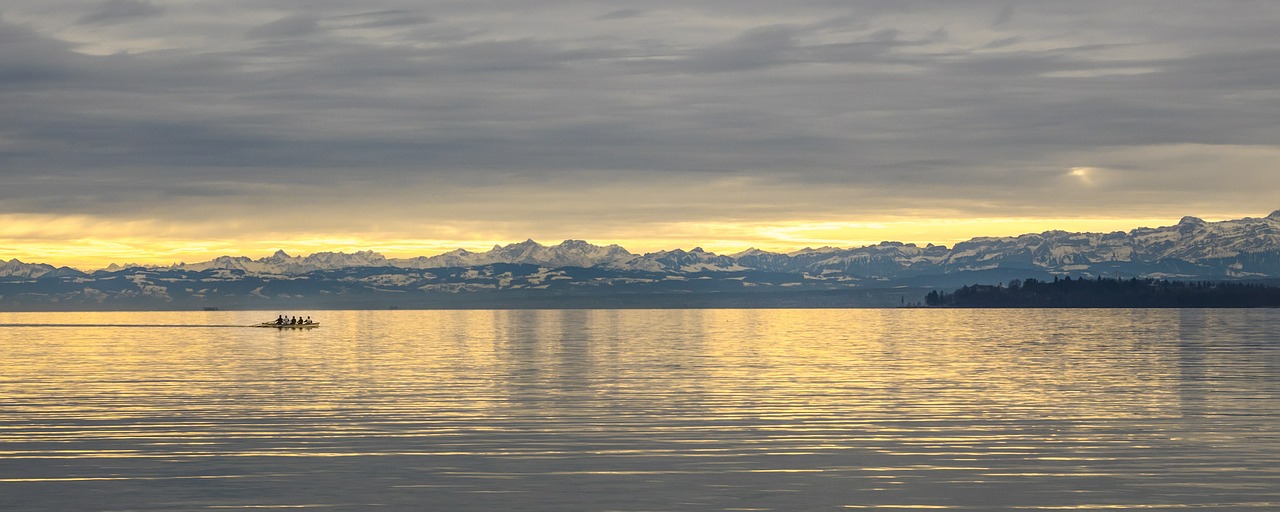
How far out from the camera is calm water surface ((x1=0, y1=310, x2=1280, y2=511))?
39.4 m

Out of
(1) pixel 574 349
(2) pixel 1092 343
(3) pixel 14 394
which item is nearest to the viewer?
(3) pixel 14 394

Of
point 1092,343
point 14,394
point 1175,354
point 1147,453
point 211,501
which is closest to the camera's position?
point 211,501

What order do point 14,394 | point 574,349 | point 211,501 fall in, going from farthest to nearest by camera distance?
point 574,349
point 14,394
point 211,501

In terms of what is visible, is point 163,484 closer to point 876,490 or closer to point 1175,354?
point 876,490

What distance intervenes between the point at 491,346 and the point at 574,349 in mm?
16845

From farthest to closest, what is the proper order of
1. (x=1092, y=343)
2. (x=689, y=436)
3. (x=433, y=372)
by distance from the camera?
1. (x=1092, y=343)
2. (x=433, y=372)
3. (x=689, y=436)

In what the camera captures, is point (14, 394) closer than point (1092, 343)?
Yes

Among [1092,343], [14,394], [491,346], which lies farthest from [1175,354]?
[14,394]

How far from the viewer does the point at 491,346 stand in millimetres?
164875

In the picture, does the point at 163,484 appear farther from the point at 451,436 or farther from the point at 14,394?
the point at 14,394

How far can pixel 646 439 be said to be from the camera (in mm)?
53219

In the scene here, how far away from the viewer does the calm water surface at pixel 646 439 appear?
129 feet

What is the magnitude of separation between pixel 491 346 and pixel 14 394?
88527 millimetres

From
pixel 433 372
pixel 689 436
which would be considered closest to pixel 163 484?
pixel 689 436
